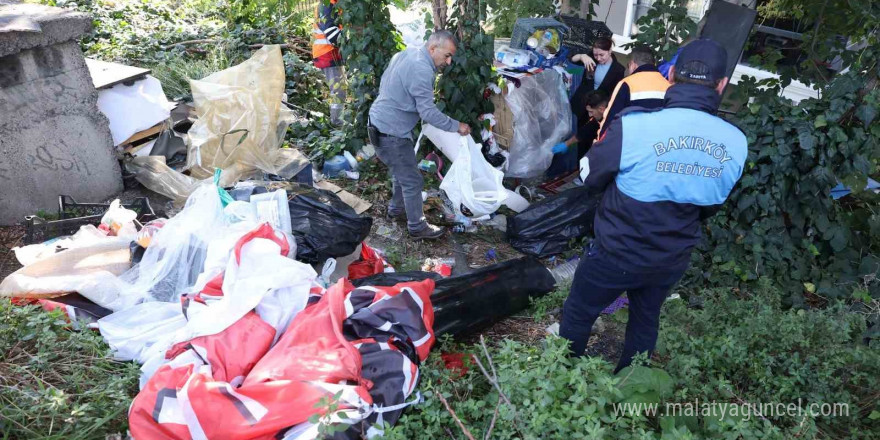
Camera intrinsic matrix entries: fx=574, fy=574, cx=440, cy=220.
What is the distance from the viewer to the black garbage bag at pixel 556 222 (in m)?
4.24

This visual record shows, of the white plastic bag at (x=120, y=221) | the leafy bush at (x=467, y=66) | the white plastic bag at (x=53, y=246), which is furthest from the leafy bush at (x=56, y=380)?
the leafy bush at (x=467, y=66)

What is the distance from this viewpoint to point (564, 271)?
4.06 meters

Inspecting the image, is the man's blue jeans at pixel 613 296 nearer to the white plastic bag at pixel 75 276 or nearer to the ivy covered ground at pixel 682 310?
the ivy covered ground at pixel 682 310

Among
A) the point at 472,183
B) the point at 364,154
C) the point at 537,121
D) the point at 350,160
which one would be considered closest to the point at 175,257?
the point at 472,183

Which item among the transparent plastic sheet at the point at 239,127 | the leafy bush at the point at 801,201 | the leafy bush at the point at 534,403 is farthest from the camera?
the transparent plastic sheet at the point at 239,127

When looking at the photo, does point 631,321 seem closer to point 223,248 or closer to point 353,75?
point 223,248

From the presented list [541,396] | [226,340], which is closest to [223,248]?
[226,340]

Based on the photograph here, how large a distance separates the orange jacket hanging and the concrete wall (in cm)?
226

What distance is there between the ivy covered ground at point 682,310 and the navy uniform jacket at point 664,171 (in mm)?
505

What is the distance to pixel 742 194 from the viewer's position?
393 cm

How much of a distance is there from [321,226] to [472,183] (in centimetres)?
138

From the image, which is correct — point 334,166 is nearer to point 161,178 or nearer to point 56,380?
point 161,178

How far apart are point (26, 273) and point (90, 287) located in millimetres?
327

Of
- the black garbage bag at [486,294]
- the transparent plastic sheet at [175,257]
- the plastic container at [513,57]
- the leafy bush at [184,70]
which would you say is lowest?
the black garbage bag at [486,294]
